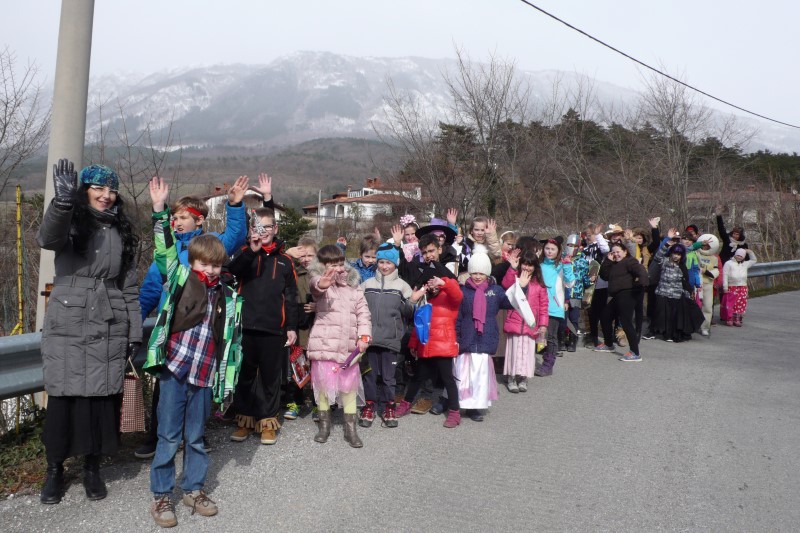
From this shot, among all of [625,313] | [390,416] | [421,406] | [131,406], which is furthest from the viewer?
[625,313]

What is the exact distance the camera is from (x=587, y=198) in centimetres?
2186

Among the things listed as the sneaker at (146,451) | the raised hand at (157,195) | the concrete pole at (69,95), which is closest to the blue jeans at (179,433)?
the sneaker at (146,451)

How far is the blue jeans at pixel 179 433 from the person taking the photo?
12.9ft

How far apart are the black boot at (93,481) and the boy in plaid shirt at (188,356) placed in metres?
0.42

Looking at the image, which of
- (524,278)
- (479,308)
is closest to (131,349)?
(479,308)

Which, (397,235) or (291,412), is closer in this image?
(291,412)

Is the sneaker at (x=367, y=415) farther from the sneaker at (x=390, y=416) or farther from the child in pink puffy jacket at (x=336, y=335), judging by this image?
the child in pink puffy jacket at (x=336, y=335)

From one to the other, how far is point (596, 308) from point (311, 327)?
19.0 feet

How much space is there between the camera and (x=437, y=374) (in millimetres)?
6738

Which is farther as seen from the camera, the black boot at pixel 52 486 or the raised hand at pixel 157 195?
the raised hand at pixel 157 195

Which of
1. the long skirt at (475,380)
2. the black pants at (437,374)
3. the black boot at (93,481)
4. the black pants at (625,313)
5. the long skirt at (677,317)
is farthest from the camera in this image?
the long skirt at (677,317)

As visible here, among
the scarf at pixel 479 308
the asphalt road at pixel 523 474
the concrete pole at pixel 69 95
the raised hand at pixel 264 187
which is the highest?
the concrete pole at pixel 69 95

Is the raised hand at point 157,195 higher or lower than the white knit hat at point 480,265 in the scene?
higher

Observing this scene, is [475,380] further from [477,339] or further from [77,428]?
[77,428]
